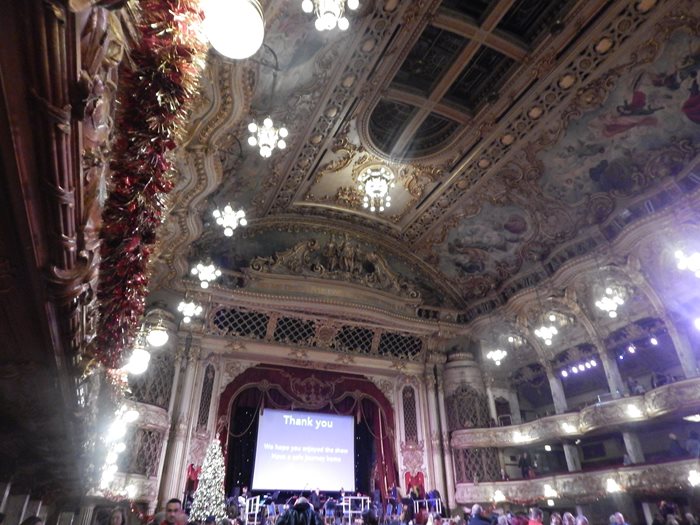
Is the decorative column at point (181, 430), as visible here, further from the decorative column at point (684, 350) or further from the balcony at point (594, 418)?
the decorative column at point (684, 350)

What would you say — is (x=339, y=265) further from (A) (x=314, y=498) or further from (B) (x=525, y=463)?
(B) (x=525, y=463)

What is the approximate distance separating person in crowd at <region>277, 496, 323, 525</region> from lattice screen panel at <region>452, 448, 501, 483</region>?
11.4 meters

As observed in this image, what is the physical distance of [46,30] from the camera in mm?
1493

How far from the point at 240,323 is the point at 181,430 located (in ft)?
11.5

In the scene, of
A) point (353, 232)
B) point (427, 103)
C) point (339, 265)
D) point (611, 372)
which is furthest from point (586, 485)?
point (427, 103)

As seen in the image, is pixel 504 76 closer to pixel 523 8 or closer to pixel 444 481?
pixel 523 8

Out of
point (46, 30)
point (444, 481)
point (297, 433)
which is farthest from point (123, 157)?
point (444, 481)

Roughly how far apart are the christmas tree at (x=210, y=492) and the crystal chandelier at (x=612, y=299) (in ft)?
34.0

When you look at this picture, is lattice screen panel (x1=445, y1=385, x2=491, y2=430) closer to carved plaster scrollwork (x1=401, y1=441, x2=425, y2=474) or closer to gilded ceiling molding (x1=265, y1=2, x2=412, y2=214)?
carved plaster scrollwork (x1=401, y1=441, x2=425, y2=474)

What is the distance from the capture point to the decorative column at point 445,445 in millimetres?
13727

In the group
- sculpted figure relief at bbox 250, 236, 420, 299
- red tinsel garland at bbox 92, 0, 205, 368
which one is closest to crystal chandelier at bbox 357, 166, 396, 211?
sculpted figure relief at bbox 250, 236, 420, 299

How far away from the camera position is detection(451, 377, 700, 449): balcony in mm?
10906

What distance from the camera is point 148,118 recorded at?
9.59ft

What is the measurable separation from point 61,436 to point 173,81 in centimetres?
413
